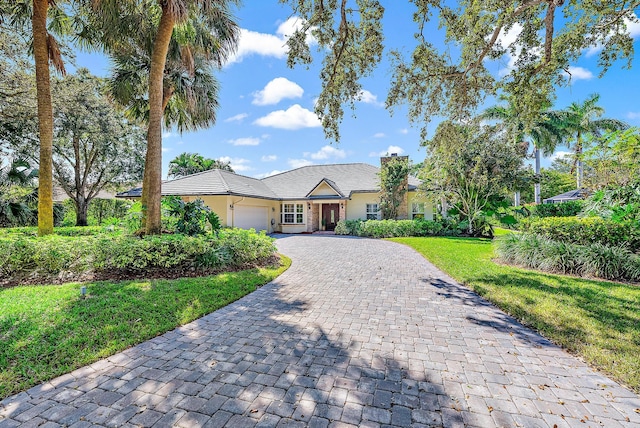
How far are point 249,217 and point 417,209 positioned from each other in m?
12.9

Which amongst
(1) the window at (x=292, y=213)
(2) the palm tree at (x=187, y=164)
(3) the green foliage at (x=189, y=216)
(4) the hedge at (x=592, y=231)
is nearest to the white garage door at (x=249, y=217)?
(1) the window at (x=292, y=213)

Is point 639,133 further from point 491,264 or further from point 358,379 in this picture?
point 358,379

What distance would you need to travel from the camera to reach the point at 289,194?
23.4 metres

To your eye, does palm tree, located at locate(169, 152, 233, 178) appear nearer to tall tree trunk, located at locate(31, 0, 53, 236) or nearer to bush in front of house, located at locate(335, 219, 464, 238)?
bush in front of house, located at locate(335, 219, 464, 238)

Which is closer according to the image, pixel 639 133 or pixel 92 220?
pixel 639 133

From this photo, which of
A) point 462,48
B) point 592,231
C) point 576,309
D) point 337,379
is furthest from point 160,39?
point 592,231

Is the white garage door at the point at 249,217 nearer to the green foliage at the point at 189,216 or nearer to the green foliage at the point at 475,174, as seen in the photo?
the green foliage at the point at 189,216

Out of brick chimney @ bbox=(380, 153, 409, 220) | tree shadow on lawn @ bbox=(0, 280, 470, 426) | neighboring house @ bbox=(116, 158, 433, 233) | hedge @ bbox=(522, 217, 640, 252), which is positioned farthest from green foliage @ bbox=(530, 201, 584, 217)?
tree shadow on lawn @ bbox=(0, 280, 470, 426)

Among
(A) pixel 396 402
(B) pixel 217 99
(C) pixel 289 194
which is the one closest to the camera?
(A) pixel 396 402

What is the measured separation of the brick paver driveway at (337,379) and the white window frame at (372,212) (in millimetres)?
17660

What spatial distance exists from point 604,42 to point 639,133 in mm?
3355

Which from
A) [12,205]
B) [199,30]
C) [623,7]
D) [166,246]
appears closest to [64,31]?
[199,30]

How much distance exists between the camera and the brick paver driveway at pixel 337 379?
2.59 m

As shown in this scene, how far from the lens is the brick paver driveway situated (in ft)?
8.50
